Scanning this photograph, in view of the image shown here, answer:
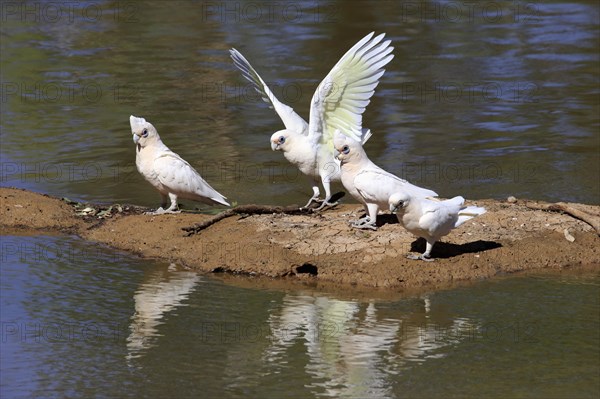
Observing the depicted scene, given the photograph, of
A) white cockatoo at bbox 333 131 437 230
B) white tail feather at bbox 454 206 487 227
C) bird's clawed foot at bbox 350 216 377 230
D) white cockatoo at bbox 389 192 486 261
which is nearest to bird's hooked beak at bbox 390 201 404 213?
white cockatoo at bbox 389 192 486 261

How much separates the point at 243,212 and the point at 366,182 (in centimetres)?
130

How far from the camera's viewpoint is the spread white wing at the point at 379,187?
9.00 meters

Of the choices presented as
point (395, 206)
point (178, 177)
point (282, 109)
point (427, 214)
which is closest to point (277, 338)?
point (395, 206)

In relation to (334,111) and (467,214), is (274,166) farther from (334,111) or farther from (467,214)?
(467,214)

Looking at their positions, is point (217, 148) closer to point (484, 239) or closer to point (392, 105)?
point (392, 105)

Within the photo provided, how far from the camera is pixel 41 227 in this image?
10.4 m

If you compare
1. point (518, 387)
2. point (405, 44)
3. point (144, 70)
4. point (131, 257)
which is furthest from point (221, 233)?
point (405, 44)

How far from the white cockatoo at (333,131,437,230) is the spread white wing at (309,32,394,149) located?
83 centimetres

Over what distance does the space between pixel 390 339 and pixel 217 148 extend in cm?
638

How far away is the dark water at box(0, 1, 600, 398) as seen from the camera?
7.22 meters

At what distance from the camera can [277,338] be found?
777 centimetres

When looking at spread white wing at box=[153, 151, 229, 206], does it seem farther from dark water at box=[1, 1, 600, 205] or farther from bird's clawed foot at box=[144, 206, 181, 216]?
dark water at box=[1, 1, 600, 205]

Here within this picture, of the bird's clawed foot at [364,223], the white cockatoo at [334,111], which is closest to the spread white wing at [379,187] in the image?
the bird's clawed foot at [364,223]

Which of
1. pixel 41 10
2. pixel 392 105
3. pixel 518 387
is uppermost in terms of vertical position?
pixel 41 10
